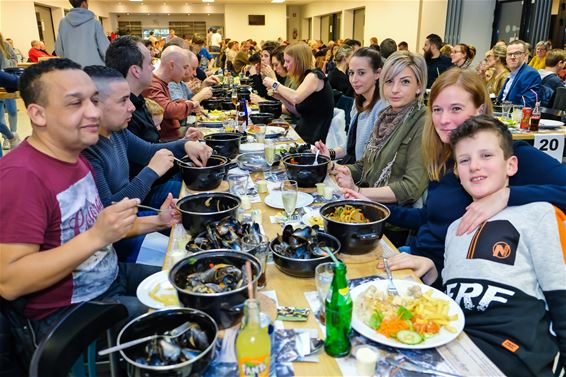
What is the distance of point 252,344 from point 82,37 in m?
5.51

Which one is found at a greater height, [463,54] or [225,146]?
[463,54]

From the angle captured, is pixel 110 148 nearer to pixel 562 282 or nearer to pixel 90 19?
pixel 562 282

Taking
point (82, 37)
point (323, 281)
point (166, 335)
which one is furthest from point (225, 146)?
point (82, 37)

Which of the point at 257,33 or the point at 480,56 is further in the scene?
the point at 257,33

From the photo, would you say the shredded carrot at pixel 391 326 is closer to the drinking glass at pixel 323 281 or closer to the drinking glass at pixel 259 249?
the drinking glass at pixel 323 281

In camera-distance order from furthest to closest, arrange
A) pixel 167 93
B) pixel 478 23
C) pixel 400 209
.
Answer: pixel 478 23
pixel 167 93
pixel 400 209

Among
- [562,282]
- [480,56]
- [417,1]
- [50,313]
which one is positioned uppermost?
[417,1]

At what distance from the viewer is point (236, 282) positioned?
1148 millimetres

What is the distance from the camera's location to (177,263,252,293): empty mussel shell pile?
111cm

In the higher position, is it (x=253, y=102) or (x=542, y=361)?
(x=253, y=102)

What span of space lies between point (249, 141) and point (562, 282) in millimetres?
2314

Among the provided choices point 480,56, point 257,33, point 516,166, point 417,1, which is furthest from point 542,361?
point 257,33

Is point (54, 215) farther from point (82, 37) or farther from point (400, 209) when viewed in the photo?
point (82, 37)

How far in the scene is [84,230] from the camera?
150 centimetres
